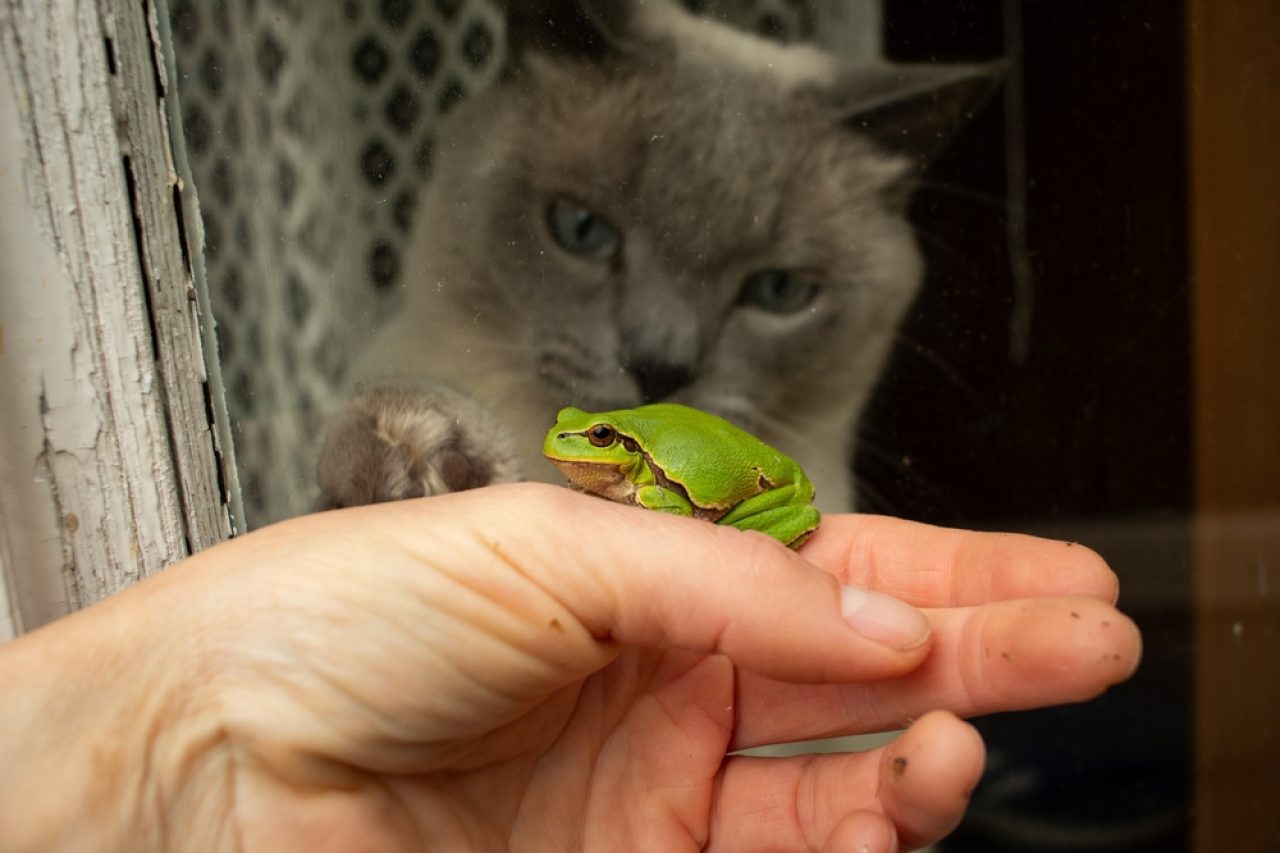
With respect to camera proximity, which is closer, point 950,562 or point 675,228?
point 950,562

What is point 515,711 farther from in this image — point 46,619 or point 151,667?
point 46,619

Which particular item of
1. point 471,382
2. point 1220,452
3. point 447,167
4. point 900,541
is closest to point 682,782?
point 900,541

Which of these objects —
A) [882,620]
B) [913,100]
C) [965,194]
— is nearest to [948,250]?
[965,194]

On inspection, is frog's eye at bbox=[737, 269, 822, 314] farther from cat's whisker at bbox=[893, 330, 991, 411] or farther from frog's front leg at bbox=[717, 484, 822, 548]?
frog's front leg at bbox=[717, 484, 822, 548]

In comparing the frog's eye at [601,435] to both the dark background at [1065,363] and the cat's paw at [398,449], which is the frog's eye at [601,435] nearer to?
the cat's paw at [398,449]

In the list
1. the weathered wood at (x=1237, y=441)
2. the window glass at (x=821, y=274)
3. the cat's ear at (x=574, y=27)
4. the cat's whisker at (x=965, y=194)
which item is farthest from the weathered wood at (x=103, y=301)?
the weathered wood at (x=1237, y=441)

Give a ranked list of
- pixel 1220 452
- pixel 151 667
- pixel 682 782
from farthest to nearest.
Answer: pixel 1220 452 → pixel 682 782 → pixel 151 667

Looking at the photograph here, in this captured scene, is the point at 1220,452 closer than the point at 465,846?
No

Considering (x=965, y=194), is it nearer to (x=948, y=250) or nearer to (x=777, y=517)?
(x=948, y=250)
